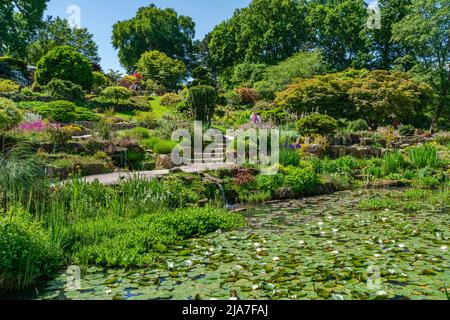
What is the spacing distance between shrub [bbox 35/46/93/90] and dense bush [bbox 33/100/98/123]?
882 cm

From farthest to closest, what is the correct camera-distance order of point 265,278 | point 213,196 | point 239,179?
point 239,179 → point 213,196 → point 265,278

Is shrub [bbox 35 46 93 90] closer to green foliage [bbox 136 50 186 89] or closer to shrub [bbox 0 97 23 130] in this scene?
green foliage [bbox 136 50 186 89]

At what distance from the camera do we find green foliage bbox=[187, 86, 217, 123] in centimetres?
1733

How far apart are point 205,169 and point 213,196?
1248 mm

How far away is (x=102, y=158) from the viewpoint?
35.4ft

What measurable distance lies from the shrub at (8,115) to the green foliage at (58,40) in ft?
90.4

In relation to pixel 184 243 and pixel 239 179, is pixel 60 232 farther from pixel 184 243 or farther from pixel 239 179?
pixel 239 179

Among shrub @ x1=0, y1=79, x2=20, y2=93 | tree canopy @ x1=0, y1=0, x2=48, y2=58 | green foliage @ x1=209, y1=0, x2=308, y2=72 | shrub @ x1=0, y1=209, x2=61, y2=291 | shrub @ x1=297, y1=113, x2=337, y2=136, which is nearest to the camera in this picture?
shrub @ x1=0, y1=209, x2=61, y2=291

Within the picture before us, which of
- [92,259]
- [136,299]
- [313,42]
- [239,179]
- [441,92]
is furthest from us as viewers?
[313,42]

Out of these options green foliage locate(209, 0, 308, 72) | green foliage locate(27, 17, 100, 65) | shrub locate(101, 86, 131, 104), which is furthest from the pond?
green foliage locate(27, 17, 100, 65)

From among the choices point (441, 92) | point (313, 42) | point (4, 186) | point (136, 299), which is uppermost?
point (313, 42)

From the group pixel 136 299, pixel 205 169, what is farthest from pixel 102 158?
pixel 136 299

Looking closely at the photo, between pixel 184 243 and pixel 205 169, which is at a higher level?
pixel 205 169

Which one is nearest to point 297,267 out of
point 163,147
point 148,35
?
point 163,147
